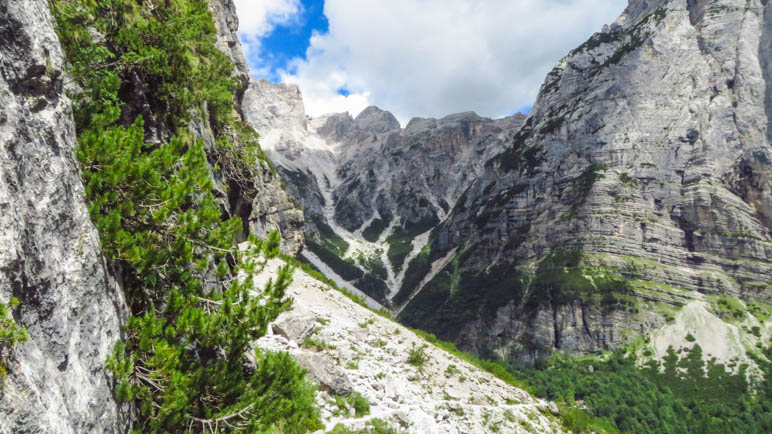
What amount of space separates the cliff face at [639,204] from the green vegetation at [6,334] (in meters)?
147

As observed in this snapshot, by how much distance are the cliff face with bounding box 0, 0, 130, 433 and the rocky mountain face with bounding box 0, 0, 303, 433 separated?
2cm

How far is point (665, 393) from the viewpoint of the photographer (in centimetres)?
10200

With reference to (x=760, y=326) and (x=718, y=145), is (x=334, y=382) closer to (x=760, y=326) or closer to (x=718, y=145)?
(x=760, y=326)

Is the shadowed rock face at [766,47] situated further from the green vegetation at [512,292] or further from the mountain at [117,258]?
the mountain at [117,258]

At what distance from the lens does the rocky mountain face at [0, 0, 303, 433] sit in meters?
5.43

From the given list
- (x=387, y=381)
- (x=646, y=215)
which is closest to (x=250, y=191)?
(x=387, y=381)

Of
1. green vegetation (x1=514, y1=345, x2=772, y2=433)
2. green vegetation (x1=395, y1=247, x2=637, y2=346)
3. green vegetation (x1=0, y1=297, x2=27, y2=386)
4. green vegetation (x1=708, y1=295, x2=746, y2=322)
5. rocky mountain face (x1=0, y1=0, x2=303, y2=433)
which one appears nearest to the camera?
green vegetation (x1=0, y1=297, x2=27, y2=386)

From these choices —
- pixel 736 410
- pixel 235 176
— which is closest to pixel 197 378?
pixel 235 176

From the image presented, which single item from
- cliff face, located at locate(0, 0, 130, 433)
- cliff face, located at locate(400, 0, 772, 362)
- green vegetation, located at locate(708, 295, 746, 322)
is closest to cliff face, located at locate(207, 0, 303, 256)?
cliff face, located at locate(0, 0, 130, 433)

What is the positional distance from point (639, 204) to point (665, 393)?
73242 millimetres

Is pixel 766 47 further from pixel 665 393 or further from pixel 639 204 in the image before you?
pixel 665 393

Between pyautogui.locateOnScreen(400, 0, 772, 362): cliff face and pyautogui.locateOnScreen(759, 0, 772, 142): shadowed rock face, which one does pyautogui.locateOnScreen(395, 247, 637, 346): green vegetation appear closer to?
pyautogui.locateOnScreen(400, 0, 772, 362): cliff face

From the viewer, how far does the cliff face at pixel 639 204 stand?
127 meters

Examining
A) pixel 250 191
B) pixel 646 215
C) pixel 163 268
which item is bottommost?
pixel 163 268
